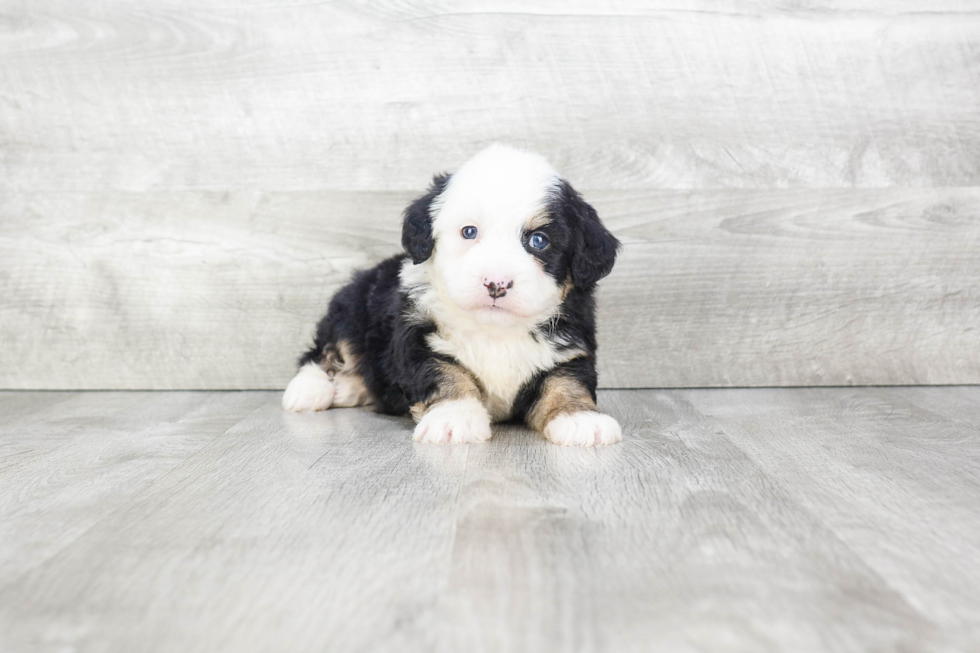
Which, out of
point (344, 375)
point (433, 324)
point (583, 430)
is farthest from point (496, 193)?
point (344, 375)

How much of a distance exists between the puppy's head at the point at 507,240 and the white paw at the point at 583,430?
0.28 meters

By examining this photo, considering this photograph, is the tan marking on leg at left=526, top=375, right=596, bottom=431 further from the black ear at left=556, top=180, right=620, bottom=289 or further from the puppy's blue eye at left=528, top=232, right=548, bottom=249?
the puppy's blue eye at left=528, top=232, right=548, bottom=249

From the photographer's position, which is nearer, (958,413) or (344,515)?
(344,515)

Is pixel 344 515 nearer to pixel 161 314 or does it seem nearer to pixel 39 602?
pixel 39 602

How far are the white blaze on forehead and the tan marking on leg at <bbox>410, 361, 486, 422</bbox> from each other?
36 cm

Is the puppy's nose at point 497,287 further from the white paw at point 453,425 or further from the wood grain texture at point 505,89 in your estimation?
the wood grain texture at point 505,89

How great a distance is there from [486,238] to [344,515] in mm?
878

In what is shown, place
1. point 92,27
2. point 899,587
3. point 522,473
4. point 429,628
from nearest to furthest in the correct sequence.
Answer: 1. point 429,628
2. point 899,587
3. point 522,473
4. point 92,27

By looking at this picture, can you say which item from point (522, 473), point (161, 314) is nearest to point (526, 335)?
point (522, 473)

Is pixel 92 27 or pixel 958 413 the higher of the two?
pixel 92 27

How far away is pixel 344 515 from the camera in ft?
5.01

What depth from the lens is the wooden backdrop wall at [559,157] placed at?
3.08 metres

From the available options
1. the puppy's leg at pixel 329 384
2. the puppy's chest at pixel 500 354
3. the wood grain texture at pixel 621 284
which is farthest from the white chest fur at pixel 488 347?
the wood grain texture at pixel 621 284

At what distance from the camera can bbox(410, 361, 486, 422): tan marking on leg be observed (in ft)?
7.45
